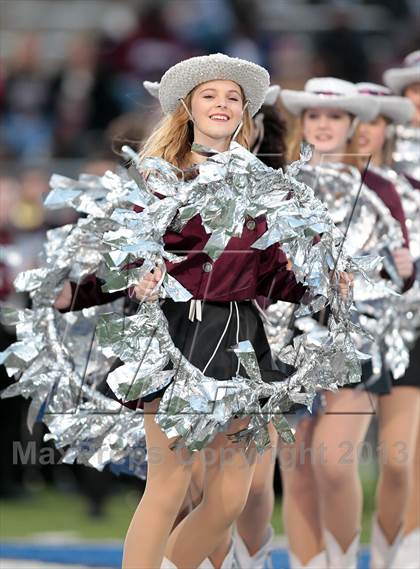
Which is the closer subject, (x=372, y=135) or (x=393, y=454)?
(x=393, y=454)

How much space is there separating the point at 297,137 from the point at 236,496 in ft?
7.68

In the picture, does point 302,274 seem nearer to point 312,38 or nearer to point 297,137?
point 297,137

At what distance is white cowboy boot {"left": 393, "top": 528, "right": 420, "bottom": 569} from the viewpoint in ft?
21.4

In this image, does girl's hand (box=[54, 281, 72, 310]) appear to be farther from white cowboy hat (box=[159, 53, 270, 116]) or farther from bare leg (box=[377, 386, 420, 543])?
bare leg (box=[377, 386, 420, 543])

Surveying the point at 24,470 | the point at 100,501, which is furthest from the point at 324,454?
the point at 24,470

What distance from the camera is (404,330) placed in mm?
6684

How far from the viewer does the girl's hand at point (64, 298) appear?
558 cm

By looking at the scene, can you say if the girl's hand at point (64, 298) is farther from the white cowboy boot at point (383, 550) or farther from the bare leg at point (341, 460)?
the white cowboy boot at point (383, 550)

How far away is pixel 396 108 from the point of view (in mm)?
6938

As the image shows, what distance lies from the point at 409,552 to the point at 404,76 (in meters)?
2.39

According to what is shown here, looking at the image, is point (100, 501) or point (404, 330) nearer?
point (404, 330)

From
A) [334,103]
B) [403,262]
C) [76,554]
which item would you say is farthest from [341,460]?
[76,554]

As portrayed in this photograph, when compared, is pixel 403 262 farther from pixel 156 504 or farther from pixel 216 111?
pixel 156 504

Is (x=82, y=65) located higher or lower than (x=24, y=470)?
higher
